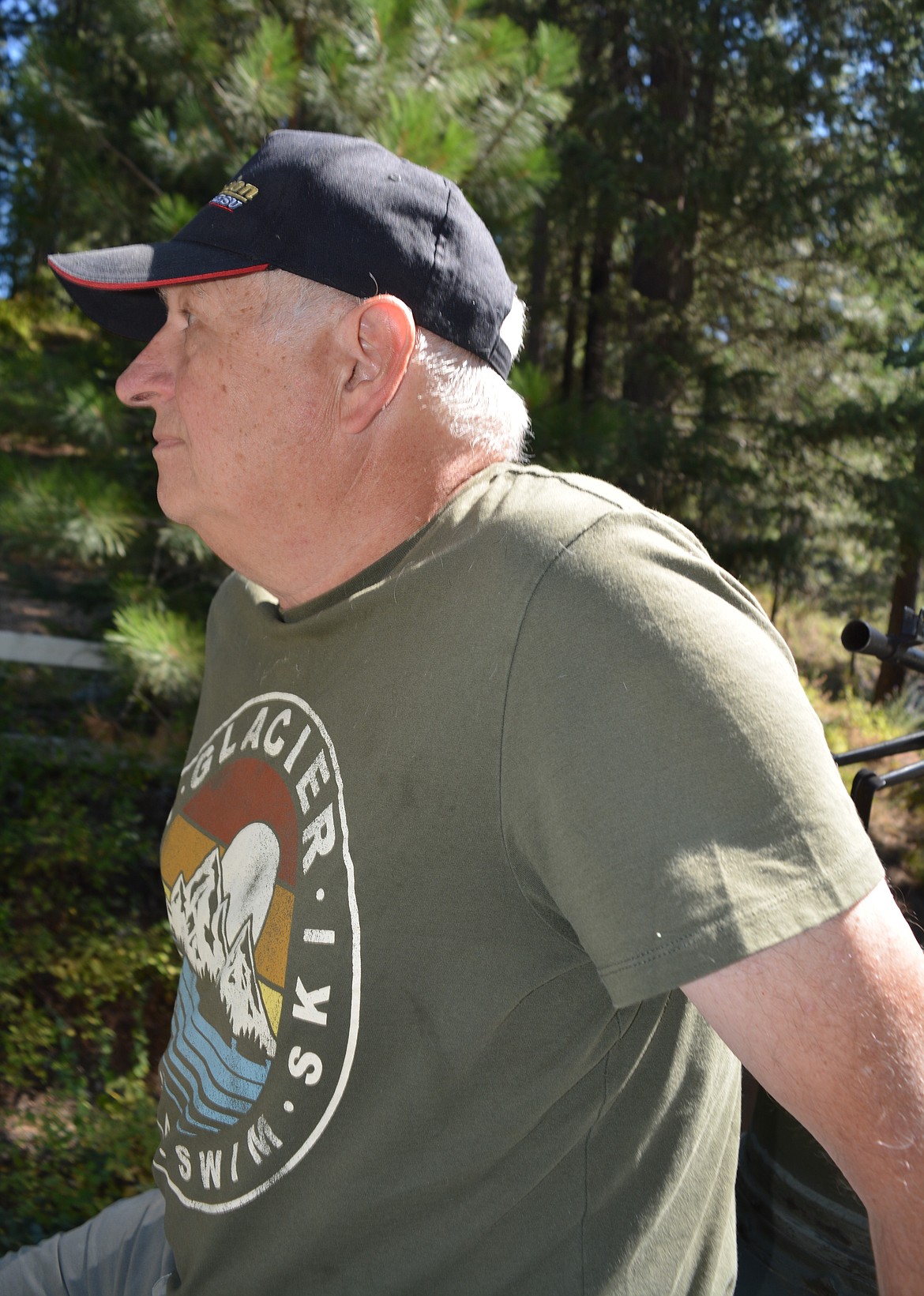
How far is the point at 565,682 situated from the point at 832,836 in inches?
10.7

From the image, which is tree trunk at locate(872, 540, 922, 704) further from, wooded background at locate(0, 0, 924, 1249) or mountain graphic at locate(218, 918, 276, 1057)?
mountain graphic at locate(218, 918, 276, 1057)

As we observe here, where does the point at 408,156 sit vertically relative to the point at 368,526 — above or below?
above

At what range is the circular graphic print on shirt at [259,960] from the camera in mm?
1068

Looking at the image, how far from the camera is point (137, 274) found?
4.54 feet

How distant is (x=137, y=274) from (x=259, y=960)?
96cm

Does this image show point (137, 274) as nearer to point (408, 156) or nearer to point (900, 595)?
point (408, 156)

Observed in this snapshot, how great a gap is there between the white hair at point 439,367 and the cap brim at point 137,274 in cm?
5

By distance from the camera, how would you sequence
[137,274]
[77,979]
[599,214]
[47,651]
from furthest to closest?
[599,214] < [47,651] < [77,979] < [137,274]

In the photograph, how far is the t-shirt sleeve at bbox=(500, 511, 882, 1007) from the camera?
83cm

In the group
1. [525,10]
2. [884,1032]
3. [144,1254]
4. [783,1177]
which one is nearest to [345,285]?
[884,1032]

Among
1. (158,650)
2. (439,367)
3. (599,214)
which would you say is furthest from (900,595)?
(439,367)

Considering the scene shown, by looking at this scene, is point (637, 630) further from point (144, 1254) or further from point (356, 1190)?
point (144, 1254)

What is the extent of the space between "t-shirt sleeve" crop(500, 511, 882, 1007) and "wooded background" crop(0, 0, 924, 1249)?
2429mm

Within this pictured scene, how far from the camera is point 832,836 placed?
33.4 inches
